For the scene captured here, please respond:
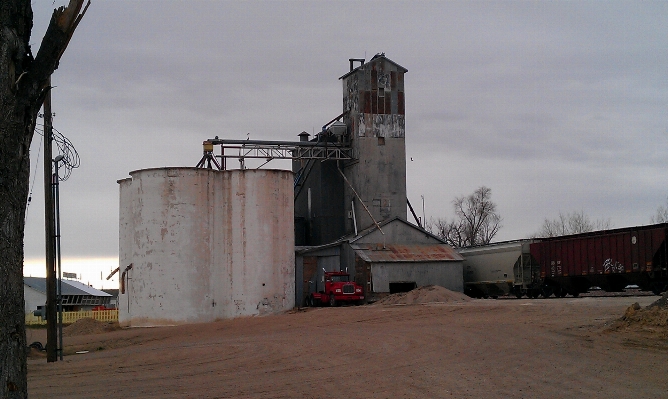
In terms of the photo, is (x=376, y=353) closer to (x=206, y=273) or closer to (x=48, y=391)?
(x=48, y=391)

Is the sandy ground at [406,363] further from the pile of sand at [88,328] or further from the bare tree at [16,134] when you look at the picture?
the pile of sand at [88,328]

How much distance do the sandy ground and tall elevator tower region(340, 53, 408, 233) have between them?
23585 mm

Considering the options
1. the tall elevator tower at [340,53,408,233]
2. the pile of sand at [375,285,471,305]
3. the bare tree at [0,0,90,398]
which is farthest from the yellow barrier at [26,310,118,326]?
the bare tree at [0,0,90,398]

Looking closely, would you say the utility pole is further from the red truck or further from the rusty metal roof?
the rusty metal roof

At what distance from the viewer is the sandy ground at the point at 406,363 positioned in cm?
1277

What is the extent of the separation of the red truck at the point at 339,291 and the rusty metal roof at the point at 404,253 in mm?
2038

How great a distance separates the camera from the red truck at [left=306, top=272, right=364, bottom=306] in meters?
41.0

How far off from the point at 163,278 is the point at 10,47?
3125 cm

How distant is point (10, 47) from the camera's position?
21.2 ft

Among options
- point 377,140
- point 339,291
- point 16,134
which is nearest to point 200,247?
point 339,291

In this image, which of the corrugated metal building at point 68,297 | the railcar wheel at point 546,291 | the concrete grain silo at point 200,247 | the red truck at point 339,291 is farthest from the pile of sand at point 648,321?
the corrugated metal building at point 68,297

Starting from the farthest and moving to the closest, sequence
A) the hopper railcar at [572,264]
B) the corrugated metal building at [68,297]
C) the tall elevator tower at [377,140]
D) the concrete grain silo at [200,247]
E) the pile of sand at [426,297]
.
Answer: the corrugated metal building at [68,297]
the tall elevator tower at [377,140]
the pile of sand at [426,297]
the concrete grain silo at [200,247]
the hopper railcar at [572,264]

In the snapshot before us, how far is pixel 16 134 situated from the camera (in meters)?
6.51

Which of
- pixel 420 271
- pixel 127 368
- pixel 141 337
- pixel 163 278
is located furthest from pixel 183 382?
pixel 420 271
